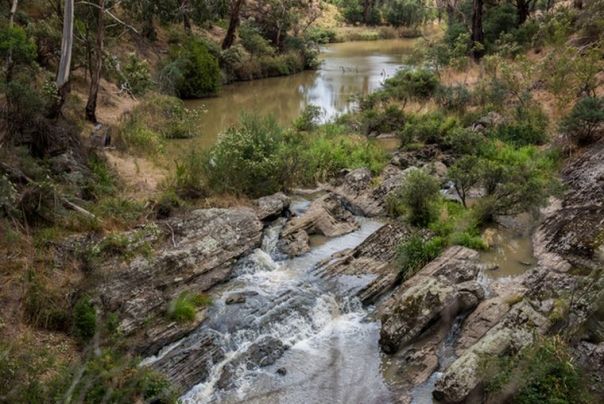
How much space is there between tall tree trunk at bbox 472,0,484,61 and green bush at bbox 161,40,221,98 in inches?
521

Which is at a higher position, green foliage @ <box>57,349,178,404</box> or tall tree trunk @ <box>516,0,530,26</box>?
tall tree trunk @ <box>516,0,530,26</box>

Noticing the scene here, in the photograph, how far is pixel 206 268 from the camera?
11141mm

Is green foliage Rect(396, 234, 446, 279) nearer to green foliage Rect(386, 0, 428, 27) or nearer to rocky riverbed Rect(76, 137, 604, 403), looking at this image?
rocky riverbed Rect(76, 137, 604, 403)

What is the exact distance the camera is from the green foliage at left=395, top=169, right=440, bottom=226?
13008 millimetres

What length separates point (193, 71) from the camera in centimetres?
2777

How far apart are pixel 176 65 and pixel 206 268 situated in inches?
709

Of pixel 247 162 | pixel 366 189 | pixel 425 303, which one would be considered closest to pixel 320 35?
pixel 366 189

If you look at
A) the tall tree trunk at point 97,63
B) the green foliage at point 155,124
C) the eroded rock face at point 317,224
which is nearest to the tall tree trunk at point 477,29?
the green foliage at point 155,124

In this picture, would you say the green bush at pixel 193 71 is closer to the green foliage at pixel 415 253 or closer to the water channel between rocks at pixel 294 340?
the water channel between rocks at pixel 294 340

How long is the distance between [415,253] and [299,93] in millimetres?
20859

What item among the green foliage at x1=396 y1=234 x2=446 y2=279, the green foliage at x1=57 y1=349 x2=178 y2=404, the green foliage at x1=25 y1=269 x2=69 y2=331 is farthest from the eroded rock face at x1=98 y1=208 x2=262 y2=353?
the green foliage at x1=396 y1=234 x2=446 y2=279

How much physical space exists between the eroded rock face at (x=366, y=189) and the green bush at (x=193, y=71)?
13091mm

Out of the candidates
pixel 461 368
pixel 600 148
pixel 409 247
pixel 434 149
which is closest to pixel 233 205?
pixel 409 247

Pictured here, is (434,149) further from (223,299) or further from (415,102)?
(223,299)
